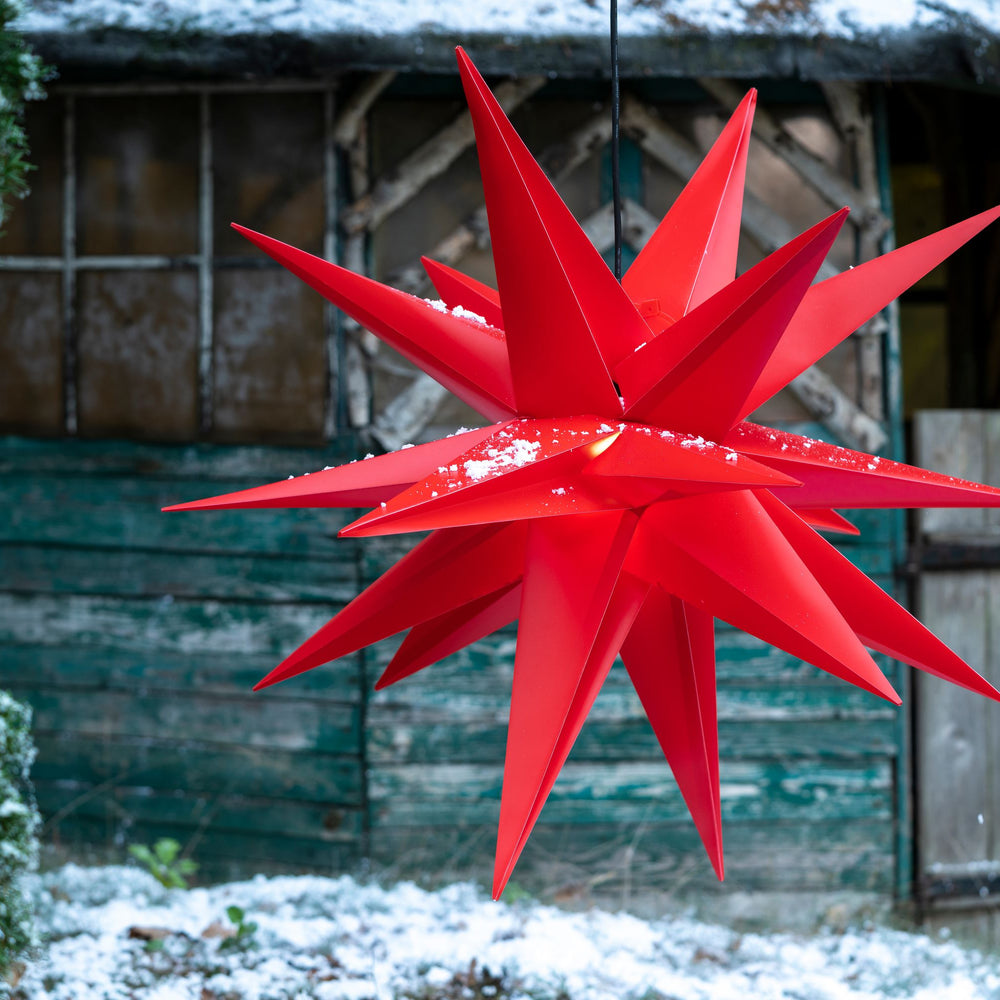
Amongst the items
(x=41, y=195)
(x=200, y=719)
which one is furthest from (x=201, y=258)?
(x=200, y=719)

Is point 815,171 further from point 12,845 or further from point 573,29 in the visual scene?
point 12,845

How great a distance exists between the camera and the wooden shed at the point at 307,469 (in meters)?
3.16

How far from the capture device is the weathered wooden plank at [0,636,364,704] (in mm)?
3225

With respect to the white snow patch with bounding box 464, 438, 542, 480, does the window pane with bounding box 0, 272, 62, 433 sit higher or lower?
higher

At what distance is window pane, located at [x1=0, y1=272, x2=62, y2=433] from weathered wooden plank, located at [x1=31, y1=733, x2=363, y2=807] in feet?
3.62

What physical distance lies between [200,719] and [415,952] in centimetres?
113

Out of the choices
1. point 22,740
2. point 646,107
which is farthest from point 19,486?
point 646,107

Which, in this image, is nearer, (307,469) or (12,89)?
(12,89)

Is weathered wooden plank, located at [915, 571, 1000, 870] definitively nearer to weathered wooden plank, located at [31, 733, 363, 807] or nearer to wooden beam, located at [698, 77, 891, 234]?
wooden beam, located at [698, 77, 891, 234]

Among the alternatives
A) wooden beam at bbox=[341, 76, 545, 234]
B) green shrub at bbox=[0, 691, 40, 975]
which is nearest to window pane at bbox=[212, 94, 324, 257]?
wooden beam at bbox=[341, 76, 545, 234]

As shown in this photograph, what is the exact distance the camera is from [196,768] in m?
3.32

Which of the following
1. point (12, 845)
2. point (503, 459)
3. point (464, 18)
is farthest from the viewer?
point (464, 18)

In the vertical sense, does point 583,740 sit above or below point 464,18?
below

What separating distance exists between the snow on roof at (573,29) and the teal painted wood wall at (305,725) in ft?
3.79
